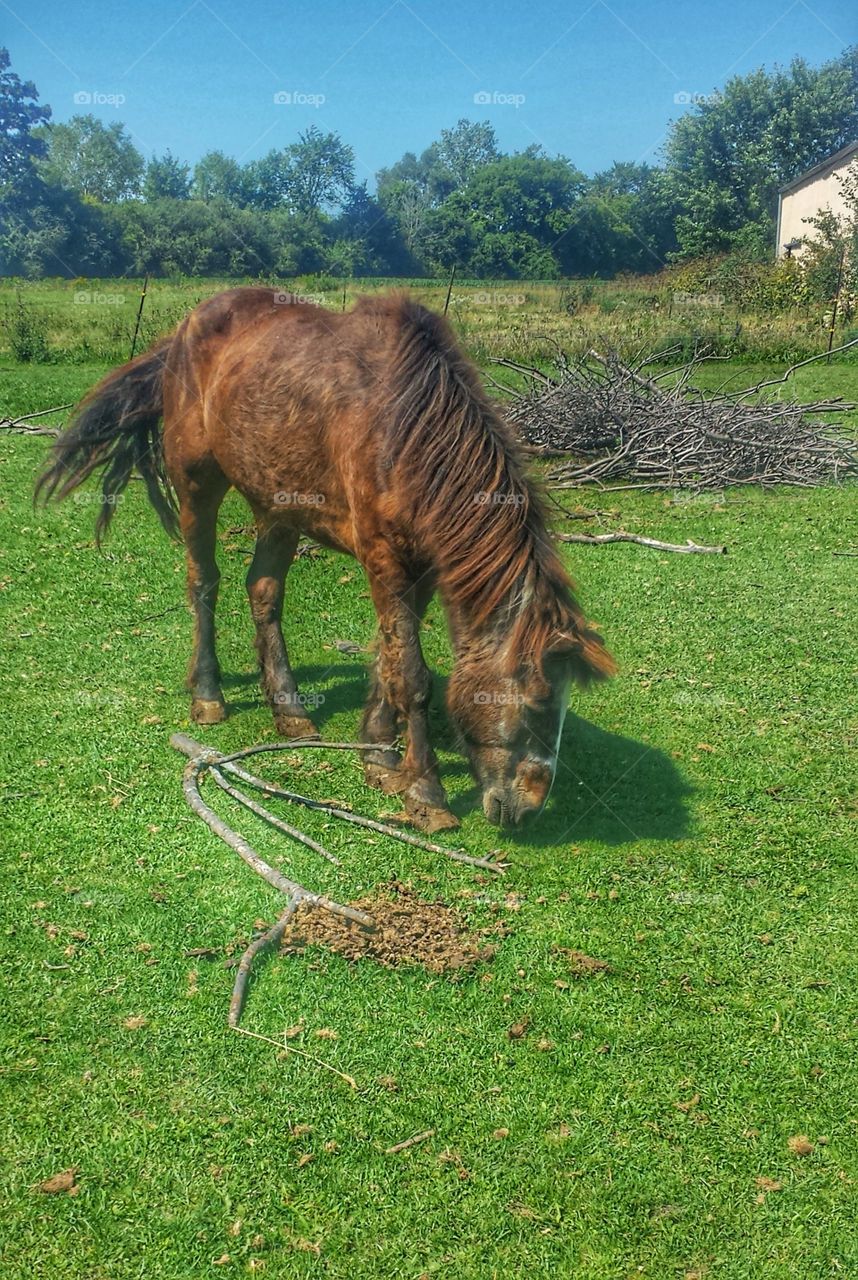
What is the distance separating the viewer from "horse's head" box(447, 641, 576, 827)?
5.02 meters

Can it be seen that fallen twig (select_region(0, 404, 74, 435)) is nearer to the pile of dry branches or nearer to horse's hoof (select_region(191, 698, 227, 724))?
the pile of dry branches

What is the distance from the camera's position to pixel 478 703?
5121 mm

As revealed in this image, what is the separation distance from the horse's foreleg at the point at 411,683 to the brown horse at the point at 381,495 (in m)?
0.01

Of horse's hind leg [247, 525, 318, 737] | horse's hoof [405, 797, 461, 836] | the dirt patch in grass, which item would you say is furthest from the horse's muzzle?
horse's hind leg [247, 525, 318, 737]

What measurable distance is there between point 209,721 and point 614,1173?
4225mm

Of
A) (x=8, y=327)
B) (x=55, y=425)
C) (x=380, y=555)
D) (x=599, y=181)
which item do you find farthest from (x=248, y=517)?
(x=599, y=181)

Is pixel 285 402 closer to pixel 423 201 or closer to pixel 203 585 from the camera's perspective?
pixel 203 585

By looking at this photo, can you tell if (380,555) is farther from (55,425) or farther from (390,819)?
(55,425)

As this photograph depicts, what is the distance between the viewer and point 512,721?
505cm

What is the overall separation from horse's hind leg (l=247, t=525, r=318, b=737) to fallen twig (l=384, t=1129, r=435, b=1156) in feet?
11.9

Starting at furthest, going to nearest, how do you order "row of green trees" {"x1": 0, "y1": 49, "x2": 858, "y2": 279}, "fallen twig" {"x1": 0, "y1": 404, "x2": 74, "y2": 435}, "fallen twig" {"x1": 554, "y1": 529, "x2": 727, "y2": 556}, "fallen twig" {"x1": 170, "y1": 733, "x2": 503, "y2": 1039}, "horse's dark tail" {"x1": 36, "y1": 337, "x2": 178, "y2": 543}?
"row of green trees" {"x1": 0, "y1": 49, "x2": 858, "y2": 279}
"fallen twig" {"x1": 0, "y1": 404, "x2": 74, "y2": 435}
"fallen twig" {"x1": 554, "y1": 529, "x2": 727, "y2": 556}
"horse's dark tail" {"x1": 36, "y1": 337, "x2": 178, "y2": 543}
"fallen twig" {"x1": 170, "y1": 733, "x2": 503, "y2": 1039}

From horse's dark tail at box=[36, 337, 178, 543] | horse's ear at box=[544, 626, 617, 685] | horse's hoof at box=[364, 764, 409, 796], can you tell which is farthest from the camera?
horse's dark tail at box=[36, 337, 178, 543]

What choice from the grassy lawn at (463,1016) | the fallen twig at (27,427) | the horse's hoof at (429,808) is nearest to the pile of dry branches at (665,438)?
the grassy lawn at (463,1016)

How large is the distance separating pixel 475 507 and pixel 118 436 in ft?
11.3
